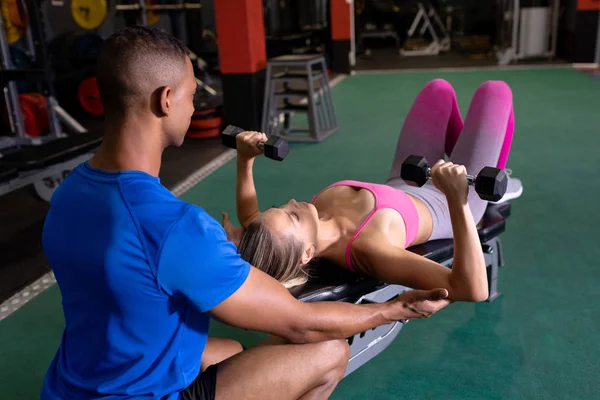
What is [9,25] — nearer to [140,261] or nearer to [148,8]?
[148,8]

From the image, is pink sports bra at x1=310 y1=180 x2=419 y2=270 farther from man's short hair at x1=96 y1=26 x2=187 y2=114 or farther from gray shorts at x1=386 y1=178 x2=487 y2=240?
man's short hair at x1=96 y1=26 x2=187 y2=114

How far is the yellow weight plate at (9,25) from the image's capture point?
4133mm

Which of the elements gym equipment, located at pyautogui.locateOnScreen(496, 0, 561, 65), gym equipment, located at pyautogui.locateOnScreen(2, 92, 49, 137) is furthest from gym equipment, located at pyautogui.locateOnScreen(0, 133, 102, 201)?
gym equipment, located at pyautogui.locateOnScreen(496, 0, 561, 65)

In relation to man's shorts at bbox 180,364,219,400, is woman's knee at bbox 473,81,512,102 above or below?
above

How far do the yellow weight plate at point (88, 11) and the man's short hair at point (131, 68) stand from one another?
4.94 m

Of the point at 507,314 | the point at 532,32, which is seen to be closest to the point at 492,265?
the point at 507,314

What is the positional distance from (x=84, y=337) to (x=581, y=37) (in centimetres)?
782

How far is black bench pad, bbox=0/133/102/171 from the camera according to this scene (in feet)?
9.00

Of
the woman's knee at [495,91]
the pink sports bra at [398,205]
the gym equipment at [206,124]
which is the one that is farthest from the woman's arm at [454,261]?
the gym equipment at [206,124]

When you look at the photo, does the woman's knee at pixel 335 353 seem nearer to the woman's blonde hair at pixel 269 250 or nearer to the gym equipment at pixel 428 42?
the woman's blonde hair at pixel 269 250

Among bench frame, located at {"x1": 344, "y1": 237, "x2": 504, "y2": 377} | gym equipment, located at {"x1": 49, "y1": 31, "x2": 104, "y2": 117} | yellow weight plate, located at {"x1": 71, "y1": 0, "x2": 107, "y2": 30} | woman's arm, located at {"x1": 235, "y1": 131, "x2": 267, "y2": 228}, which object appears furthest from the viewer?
gym equipment, located at {"x1": 49, "y1": 31, "x2": 104, "y2": 117}

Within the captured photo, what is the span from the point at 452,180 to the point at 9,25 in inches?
163

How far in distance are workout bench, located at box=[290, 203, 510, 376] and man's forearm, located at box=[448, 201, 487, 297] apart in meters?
0.30

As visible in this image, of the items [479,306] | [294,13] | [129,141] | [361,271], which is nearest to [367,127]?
[479,306]
